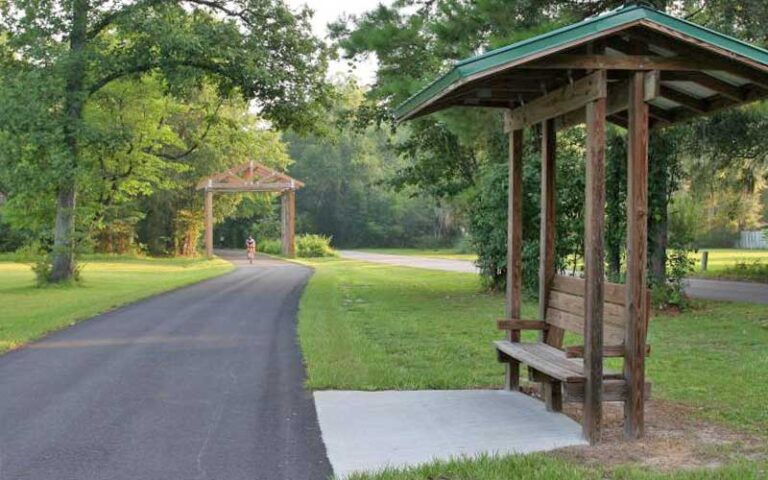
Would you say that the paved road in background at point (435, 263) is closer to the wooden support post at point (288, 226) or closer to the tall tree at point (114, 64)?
the wooden support post at point (288, 226)

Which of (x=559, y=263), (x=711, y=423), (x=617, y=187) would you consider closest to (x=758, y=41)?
(x=617, y=187)

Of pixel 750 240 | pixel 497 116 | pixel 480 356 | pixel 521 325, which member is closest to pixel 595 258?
pixel 521 325

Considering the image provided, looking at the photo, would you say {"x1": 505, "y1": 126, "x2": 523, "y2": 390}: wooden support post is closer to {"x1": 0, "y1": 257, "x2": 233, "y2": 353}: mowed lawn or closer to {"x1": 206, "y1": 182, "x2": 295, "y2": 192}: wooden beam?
{"x1": 0, "y1": 257, "x2": 233, "y2": 353}: mowed lawn

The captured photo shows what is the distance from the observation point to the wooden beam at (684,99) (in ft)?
24.0

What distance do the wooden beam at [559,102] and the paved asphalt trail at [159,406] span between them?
3.37 meters

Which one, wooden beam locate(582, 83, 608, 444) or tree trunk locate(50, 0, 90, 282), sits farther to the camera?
tree trunk locate(50, 0, 90, 282)

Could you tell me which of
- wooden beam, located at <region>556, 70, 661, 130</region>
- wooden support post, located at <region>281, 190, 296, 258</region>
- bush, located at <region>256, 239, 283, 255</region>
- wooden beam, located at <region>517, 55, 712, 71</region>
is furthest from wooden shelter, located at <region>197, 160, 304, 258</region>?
wooden beam, located at <region>517, 55, 712, 71</region>

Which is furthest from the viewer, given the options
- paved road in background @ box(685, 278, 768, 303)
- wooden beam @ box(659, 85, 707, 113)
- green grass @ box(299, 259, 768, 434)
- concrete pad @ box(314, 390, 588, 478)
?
paved road in background @ box(685, 278, 768, 303)

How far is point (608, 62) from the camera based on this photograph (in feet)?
19.6

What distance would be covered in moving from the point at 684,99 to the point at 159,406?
5657 millimetres

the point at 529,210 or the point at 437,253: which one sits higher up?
the point at 529,210

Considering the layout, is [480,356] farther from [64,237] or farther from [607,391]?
[64,237]

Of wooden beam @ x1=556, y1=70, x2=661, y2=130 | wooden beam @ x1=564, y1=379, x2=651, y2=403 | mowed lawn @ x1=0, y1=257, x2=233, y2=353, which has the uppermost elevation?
wooden beam @ x1=556, y1=70, x2=661, y2=130

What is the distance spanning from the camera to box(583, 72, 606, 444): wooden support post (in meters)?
5.97
